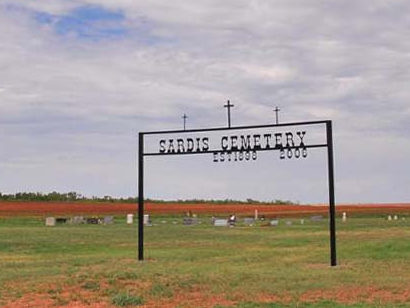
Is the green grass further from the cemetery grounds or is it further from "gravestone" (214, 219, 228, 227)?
"gravestone" (214, 219, 228, 227)

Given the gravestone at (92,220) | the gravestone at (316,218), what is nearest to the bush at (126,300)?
the gravestone at (92,220)

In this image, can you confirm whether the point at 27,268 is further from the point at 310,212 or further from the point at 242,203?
the point at 242,203

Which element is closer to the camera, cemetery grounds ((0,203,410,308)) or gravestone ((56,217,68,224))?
cemetery grounds ((0,203,410,308))

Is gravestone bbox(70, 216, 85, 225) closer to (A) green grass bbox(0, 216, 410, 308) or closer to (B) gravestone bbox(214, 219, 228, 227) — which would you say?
(B) gravestone bbox(214, 219, 228, 227)

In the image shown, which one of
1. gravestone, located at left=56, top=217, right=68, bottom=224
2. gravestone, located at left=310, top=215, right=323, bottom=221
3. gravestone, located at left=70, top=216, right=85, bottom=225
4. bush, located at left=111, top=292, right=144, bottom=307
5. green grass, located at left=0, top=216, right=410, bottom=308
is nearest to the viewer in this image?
A: bush, located at left=111, top=292, right=144, bottom=307

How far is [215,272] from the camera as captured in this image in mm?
20672

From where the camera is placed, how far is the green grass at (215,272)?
53.4 feet

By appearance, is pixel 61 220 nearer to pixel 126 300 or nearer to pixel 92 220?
pixel 92 220

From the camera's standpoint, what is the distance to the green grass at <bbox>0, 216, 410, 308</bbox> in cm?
1627

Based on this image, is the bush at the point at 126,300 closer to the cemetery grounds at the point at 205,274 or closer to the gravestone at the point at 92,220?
the cemetery grounds at the point at 205,274

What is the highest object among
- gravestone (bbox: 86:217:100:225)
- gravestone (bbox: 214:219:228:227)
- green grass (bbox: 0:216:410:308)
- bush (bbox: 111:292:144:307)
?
gravestone (bbox: 86:217:100:225)

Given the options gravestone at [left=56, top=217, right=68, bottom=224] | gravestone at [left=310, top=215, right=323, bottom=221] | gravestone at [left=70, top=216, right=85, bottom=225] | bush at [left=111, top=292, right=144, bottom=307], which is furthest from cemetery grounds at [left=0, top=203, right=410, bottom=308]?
gravestone at [left=310, top=215, right=323, bottom=221]

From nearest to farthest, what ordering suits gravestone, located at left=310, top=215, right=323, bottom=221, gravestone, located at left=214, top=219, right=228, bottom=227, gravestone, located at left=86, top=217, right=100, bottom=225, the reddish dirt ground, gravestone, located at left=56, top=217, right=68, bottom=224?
1. gravestone, located at left=214, top=219, right=228, bottom=227
2. gravestone, located at left=56, top=217, right=68, bottom=224
3. gravestone, located at left=86, top=217, right=100, bottom=225
4. gravestone, located at left=310, top=215, right=323, bottom=221
5. the reddish dirt ground

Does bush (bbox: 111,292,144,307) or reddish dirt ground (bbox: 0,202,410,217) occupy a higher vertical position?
reddish dirt ground (bbox: 0,202,410,217)
